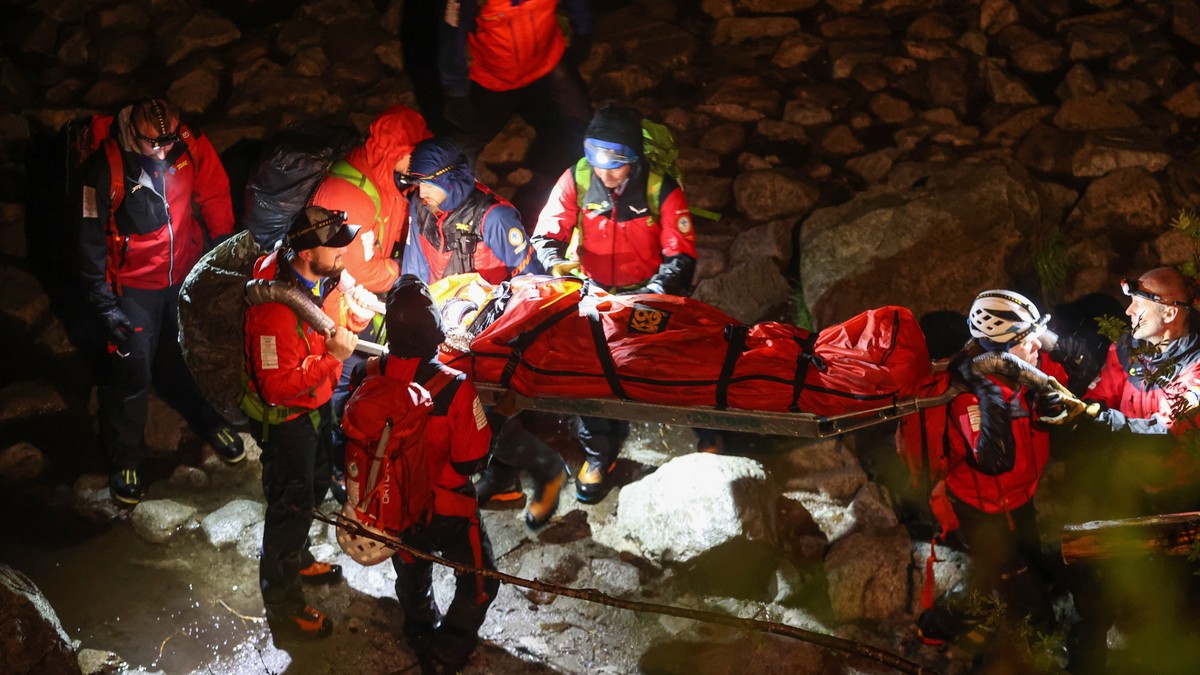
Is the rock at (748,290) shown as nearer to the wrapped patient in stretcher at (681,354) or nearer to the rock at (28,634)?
the wrapped patient in stretcher at (681,354)

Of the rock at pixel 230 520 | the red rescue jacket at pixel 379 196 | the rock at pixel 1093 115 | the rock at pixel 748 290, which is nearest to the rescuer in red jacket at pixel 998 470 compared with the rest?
the rock at pixel 748 290

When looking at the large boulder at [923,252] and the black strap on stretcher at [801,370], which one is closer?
the black strap on stretcher at [801,370]

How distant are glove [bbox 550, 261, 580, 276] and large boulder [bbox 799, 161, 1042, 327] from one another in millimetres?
2106

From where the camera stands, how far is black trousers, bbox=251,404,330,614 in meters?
4.92

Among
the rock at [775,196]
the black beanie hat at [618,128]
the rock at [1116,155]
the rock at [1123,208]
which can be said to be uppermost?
the black beanie hat at [618,128]

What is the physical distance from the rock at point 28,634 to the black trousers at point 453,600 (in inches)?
67.2

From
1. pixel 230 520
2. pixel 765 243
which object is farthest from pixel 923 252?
pixel 230 520

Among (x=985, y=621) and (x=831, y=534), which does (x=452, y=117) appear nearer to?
(x=831, y=534)

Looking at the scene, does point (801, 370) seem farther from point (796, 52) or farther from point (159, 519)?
point (796, 52)

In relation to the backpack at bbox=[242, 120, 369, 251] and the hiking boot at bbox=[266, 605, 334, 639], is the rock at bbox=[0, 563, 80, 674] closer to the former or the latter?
the hiking boot at bbox=[266, 605, 334, 639]

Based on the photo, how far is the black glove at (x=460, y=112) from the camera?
7492mm

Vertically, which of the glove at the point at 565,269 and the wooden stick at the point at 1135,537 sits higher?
the wooden stick at the point at 1135,537

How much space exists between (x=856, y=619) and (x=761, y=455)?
164cm

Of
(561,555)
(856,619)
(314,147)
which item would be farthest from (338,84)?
(856,619)
